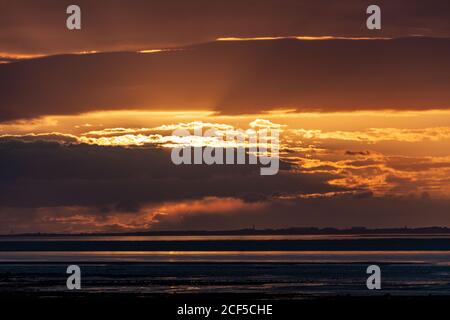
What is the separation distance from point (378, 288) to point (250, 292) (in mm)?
8054

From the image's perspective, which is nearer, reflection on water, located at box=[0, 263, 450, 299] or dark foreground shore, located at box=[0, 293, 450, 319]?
dark foreground shore, located at box=[0, 293, 450, 319]

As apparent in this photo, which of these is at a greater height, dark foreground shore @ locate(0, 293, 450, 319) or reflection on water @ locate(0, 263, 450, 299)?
reflection on water @ locate(0, 263, 450, 299)
